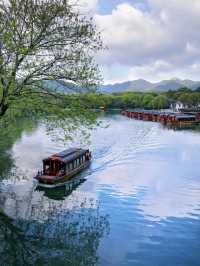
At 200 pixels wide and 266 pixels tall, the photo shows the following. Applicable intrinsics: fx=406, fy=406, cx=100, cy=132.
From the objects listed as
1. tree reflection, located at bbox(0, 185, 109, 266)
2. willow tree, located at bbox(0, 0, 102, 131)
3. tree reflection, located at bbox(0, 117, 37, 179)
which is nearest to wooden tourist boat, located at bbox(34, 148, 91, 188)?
tree reflection, located at bbox(0, 117, 37, 179)

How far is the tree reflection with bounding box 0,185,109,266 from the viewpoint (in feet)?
98.6

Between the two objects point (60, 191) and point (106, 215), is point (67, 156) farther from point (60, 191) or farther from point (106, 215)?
point (106, 215)

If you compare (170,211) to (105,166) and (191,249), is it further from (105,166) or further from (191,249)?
(105,166)

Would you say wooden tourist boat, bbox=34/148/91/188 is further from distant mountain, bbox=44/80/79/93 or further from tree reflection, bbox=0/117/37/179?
distant mountain, bbox=44/80/79/93

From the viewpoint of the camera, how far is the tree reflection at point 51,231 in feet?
98.6

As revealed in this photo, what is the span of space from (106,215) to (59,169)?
1696 centimetres

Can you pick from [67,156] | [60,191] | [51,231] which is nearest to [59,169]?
[67,156]

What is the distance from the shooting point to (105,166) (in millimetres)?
69000

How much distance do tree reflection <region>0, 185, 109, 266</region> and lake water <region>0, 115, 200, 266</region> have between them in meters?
0.07

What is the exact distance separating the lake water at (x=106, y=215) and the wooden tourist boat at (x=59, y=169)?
160 cm

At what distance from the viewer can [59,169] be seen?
185ft

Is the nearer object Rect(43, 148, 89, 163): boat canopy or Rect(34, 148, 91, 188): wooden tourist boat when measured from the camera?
Rect(34, 148, 91, 188): wooden tourist boat

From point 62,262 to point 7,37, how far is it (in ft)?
53.9

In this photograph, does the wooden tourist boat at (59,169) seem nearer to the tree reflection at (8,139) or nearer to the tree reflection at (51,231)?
the tree reflection at (8,139)
